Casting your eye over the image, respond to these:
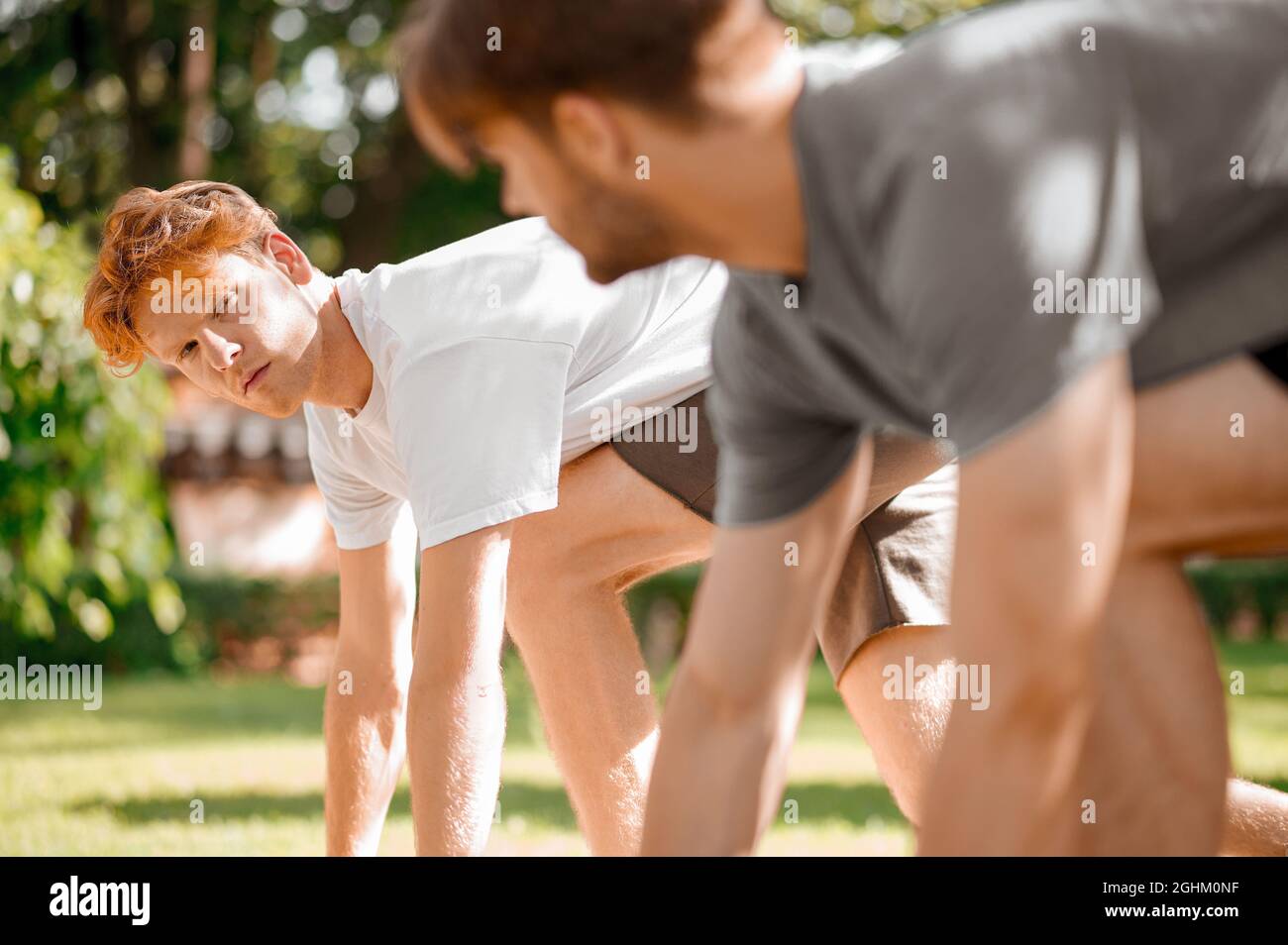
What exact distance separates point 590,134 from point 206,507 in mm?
16116

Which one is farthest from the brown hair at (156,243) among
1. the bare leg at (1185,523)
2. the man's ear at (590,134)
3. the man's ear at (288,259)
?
the bare leg at (1185,523)

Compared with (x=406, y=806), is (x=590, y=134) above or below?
above

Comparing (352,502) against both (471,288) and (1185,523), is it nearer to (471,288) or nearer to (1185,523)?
(471,288)

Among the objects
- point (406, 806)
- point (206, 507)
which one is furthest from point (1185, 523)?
point (206, 507)

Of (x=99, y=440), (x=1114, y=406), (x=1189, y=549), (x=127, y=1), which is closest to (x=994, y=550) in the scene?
(x=1114, y=406)

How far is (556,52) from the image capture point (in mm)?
1488

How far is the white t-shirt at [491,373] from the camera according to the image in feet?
8.95

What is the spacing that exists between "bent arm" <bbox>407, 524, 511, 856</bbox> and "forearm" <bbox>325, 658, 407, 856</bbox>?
0.61 meters

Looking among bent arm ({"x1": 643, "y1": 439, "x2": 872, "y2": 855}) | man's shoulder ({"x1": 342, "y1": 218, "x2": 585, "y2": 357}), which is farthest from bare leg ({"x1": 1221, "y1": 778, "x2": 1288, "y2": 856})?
man's shoulder ({"x1": 342, "y1": 218, "x2": 585, "y2": 357})

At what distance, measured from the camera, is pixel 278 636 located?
527 inches

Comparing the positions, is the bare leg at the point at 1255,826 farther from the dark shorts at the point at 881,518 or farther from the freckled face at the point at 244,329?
the freckled face at the point at 244,329

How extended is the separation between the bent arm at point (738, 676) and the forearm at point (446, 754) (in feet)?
2.26

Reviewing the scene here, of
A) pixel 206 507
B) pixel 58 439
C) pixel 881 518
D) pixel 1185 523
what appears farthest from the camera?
pixel 206 507

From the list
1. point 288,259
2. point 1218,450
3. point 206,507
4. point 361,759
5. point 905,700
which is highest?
point 206,507
